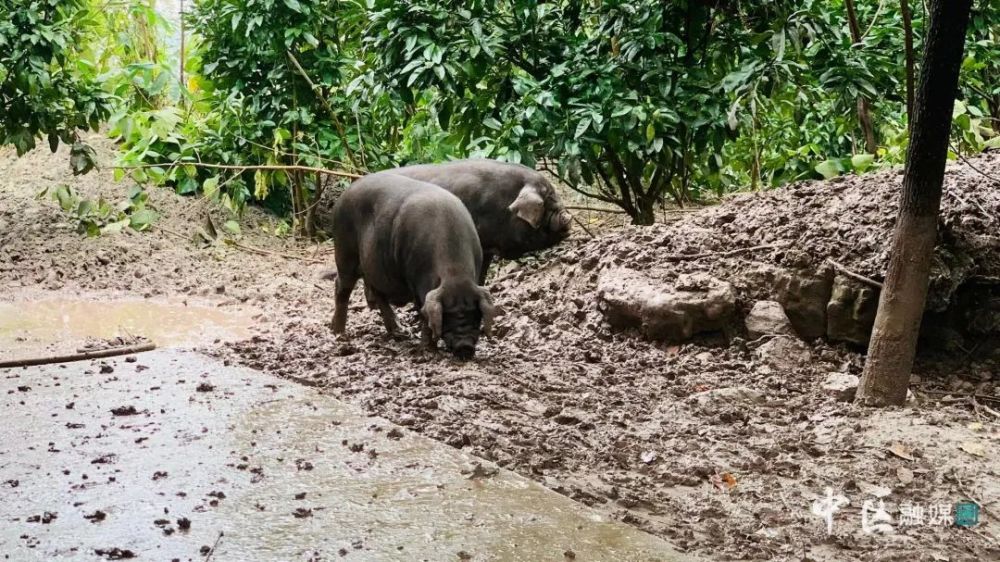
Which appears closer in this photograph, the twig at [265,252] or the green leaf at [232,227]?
the green leaf at [232,227]

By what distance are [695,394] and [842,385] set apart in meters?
0.74

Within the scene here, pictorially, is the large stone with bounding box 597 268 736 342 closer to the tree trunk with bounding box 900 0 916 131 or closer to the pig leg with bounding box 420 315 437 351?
the pig leg with bounding box 420 315 437 351

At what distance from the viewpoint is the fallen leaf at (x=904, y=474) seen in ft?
12.7

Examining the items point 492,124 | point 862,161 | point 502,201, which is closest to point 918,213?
point 862,161

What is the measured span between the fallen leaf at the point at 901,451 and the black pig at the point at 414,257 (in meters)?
2.57

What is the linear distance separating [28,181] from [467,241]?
7160mm

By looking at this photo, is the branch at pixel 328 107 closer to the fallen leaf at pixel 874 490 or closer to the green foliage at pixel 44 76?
the green foliage at pixel 44 76

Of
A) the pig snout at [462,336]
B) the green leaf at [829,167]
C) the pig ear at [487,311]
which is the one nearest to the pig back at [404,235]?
the pig ear at [487,311]

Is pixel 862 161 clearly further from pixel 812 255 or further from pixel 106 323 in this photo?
pixel 106 323

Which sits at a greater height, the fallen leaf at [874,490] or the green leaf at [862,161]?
the green leaf at [862,161]

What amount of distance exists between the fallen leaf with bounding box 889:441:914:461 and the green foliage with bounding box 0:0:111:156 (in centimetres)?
623

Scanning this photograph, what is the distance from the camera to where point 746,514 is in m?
3.62

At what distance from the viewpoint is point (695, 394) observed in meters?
5.15

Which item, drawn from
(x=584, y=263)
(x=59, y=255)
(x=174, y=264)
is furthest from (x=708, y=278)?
(x=59, y=255)
